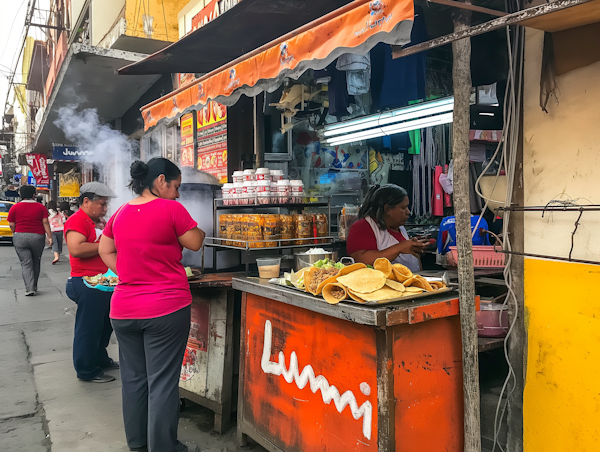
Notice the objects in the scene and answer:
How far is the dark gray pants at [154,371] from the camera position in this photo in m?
2.87

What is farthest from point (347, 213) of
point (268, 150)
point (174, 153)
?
point (174, 153)

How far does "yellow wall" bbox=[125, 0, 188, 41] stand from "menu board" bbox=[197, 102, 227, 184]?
8.01 ft

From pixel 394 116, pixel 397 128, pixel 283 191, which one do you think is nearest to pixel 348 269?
pixel 283 191

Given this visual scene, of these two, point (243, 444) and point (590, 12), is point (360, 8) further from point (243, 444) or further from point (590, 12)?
point (243, 444)

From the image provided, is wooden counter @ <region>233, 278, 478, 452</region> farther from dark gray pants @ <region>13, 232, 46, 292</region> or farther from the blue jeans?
dark gray pants @ <region>13, 232, 46, 292</region>

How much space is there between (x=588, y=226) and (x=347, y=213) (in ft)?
8.59

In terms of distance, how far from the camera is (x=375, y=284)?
242 cm

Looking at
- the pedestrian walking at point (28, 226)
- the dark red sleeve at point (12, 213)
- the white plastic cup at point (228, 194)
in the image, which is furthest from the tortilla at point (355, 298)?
the dark red sleeve at point (12, 213)

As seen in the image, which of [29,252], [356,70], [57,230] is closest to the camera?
[356,70]

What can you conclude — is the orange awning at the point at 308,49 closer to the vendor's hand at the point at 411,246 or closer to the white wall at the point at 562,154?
the white wall at the point at 562,154

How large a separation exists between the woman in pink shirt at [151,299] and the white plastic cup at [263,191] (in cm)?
102

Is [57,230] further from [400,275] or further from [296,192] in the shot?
[400,275]

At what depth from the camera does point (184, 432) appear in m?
3.53

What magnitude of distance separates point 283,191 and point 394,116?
2192mm
